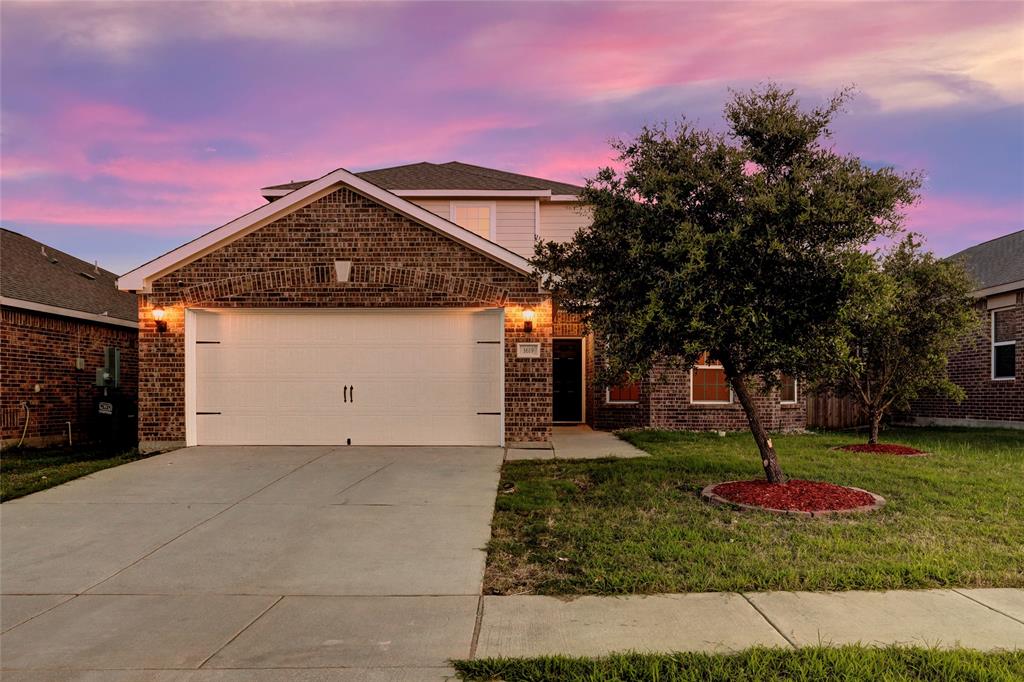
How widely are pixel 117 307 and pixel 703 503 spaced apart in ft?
48.6

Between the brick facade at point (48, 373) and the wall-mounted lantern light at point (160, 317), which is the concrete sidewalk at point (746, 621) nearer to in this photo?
the wall-mounted lantern light at point (160, 317)

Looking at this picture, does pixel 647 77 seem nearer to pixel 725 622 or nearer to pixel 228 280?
pixel 228 280

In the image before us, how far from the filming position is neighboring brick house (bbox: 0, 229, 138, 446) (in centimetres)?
1245

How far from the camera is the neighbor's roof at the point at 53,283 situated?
12922 mm

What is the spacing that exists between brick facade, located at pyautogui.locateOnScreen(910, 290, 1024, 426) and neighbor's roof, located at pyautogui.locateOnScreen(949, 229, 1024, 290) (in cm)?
58

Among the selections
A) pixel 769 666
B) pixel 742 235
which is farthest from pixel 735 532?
pixel 742 235

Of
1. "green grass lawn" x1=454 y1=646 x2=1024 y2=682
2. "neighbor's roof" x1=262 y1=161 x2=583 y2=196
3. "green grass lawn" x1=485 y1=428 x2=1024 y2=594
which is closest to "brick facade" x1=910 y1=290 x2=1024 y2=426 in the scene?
"green grass lawn" x1=485 y1=428 x2=1024 y2=594

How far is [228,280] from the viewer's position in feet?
37.1

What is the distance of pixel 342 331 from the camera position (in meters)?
11.5

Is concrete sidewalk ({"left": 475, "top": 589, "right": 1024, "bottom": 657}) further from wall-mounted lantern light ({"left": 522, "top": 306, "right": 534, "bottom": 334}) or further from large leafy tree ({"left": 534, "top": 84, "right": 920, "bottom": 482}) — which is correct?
wall-mounted lantern light ({"left": 522, "top": 306, "right": 534, "bottom": 334})

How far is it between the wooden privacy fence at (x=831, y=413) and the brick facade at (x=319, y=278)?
926cm

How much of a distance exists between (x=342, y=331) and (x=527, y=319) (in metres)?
3.35

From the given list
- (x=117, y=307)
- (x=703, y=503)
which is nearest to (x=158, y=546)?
(x=703, y=503)

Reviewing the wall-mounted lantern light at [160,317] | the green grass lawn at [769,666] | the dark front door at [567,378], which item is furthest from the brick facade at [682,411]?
the green grass lawn at [769,666]
